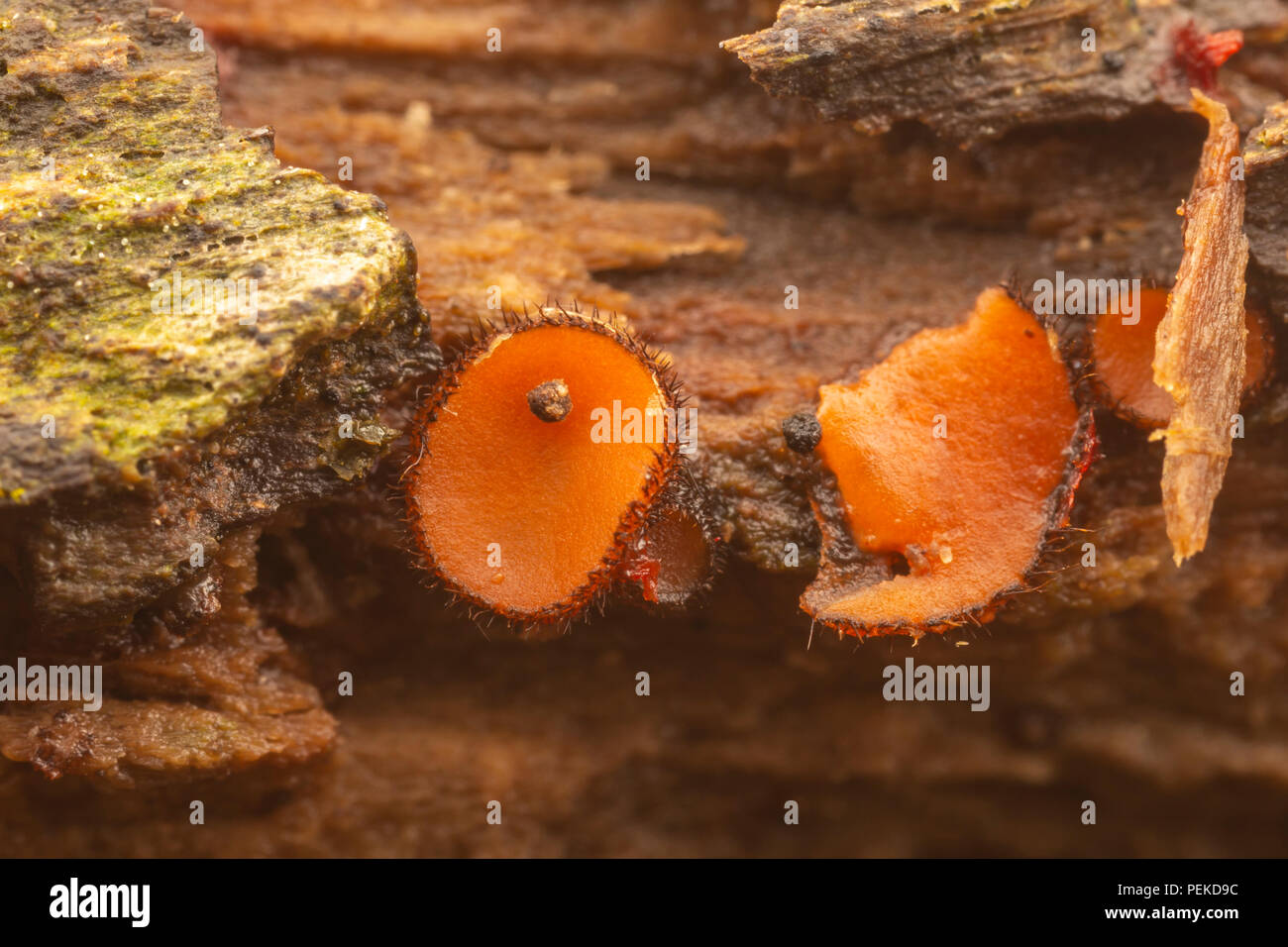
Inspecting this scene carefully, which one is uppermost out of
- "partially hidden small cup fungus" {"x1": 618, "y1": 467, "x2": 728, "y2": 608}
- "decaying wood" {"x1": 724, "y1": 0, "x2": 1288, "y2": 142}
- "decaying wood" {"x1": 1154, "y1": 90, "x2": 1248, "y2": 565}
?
"decaying wood" {"x1": 724, "y1": 0, "x2": 1288, "y2": 142}

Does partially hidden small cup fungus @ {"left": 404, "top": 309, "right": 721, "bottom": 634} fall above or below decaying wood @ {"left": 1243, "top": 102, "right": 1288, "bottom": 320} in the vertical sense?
below

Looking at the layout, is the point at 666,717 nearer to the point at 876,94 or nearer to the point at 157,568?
the point at 157,568

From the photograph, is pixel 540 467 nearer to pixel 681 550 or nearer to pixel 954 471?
pixel 681 550

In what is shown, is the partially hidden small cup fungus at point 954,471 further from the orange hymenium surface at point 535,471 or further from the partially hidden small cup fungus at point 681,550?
the orange hymenium surface at point 535,471

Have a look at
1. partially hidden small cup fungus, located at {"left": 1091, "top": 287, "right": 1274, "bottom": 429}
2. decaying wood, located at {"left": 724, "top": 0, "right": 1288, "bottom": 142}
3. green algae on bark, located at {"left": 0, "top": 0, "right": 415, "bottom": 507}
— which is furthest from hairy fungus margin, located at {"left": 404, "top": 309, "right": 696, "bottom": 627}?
partially hidden small cup fungus, located at {"left": 1091, "top": 287, "right": 1274, "bottom": 429}

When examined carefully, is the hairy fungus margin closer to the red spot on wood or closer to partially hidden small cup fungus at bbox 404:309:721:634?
partially hidden small cup fungus at bbox 404:309:721:634

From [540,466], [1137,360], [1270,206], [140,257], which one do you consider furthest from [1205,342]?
[140,257]
